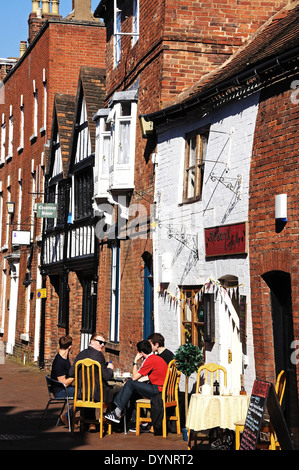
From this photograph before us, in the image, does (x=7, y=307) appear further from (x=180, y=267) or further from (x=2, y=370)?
(x=180, y=267)

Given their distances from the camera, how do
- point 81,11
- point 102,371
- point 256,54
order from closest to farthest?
point 102,371 → point 256,54 → point 81,11

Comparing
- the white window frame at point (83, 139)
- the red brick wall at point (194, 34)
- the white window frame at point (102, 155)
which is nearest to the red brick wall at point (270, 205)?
the red brick wall at point (194, 34)

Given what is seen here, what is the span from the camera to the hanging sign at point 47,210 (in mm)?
24906

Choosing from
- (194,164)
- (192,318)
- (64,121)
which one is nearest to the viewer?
(192,318)

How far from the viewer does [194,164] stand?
1448cm

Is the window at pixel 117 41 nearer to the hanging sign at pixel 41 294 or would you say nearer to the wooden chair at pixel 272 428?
the hanging sign at pixel 41 294

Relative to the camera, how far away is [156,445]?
36.7 feet

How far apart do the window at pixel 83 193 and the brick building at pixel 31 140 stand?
3411 millimetres

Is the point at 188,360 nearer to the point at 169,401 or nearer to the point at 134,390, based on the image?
the point at 169,401

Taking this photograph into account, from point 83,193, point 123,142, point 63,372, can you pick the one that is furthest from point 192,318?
point 83,193

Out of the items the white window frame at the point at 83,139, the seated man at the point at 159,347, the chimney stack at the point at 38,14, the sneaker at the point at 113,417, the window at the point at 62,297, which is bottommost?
the sneaker at the point at 113,417

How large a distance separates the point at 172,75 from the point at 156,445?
308 inches

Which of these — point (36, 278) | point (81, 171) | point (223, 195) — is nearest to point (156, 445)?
point (223, 195)

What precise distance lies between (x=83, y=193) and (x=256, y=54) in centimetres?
1105
